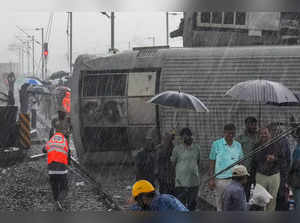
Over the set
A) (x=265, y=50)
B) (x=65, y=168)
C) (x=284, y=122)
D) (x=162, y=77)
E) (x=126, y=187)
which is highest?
(x=265, y=50)

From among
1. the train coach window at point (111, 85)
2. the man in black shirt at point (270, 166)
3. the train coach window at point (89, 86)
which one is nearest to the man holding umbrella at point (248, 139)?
the man in black shirt at point (270, 166)

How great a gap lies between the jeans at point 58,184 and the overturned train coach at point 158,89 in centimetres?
268

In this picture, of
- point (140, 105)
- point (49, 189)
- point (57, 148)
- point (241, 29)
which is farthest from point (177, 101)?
point (241, 29)

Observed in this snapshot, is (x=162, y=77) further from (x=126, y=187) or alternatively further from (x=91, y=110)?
(x=126, y=187)

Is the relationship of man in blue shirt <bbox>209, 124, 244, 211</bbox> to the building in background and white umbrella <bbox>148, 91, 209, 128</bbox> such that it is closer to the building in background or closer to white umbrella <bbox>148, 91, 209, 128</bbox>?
white umbrella <bbox>148, 91, 209, 128</bbox>

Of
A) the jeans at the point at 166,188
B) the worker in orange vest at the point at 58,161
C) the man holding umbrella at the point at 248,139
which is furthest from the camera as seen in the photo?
the worker in orange vest at the point at 58,161

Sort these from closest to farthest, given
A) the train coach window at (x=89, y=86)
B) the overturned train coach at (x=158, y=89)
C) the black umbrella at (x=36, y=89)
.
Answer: the overturned train coach at (x=158, y=89)
the train coach window at (x=89, y=86)
the black umbrella at (x=36, y=89)

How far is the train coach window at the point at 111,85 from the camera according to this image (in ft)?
29.9

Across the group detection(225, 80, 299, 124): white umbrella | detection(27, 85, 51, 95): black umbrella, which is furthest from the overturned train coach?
detection(27, 85, 51, 95): black umbrella

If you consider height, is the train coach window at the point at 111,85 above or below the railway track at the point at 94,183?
above

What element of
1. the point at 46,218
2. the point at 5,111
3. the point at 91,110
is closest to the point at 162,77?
the point at 91,110

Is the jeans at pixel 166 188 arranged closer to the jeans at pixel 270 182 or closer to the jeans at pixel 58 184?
the jeans at pixel 270 182

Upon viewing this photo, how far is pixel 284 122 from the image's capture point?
7.88 metres

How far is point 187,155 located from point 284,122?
320 centimetres
